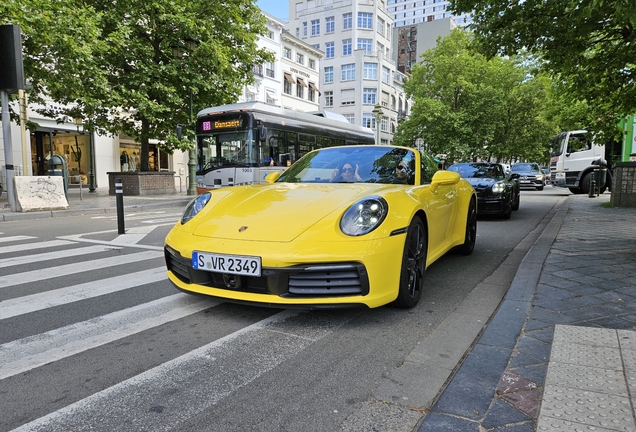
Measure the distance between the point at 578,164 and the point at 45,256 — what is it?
20021 millimetres

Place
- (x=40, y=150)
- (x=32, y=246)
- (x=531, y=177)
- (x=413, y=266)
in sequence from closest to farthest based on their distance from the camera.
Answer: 1. (x=413, y=266)
2. (x=32, y=246)
3. (x=40, y=150)
4. (x=531, y=177)

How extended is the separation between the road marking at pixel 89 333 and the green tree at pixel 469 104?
32592mm

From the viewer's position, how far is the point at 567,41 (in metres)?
7.99

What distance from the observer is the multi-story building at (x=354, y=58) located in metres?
56.2

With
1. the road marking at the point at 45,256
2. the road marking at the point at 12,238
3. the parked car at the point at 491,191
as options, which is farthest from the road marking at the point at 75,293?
the parked car at the point at 491,191

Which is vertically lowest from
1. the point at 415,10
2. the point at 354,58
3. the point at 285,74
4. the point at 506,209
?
the point at 506,209

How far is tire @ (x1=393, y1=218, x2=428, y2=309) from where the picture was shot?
3.28 meters

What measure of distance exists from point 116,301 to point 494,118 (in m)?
34.8

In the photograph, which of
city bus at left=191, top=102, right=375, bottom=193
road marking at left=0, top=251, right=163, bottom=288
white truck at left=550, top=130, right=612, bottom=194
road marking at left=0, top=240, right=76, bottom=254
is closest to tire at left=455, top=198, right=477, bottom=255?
road marking at left=0, top=251, right=163, bottom=288

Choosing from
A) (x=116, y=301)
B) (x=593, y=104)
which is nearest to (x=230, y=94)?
(x=593, y=104)

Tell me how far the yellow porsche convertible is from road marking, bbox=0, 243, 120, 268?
9.33ft

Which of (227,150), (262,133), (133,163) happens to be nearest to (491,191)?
(262,133)

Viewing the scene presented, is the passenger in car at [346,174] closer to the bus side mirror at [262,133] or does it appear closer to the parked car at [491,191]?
the parked car at [491,191]

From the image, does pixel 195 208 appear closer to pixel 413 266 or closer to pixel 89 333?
pixel 89 333
